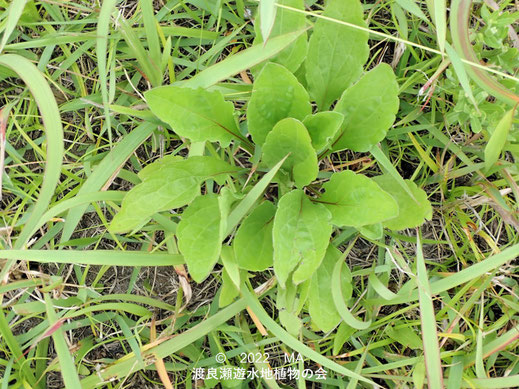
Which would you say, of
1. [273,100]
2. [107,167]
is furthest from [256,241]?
[107,167]

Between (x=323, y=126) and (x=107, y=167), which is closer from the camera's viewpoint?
(x=323, y=126)

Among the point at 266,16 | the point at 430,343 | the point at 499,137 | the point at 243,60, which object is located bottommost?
the point at 430,343

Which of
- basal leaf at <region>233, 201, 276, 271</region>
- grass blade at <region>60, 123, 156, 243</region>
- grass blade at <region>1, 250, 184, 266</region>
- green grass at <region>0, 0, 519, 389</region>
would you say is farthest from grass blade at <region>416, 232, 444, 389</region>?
grass blade at <region>60, 123, 156, 243</region>

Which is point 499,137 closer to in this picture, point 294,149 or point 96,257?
point 294,149

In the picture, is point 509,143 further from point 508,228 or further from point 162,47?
point 162,47

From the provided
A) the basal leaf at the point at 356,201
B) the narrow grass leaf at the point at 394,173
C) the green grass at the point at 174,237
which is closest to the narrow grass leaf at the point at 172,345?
the green grass at the point at 174,237

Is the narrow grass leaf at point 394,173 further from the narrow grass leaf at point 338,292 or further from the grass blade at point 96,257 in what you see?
the grass blade at point 96,257

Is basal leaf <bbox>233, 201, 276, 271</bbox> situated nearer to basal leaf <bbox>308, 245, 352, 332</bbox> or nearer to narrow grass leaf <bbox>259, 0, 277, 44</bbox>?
basal leaf <bbox>308, 245, 352, 332</bbox>

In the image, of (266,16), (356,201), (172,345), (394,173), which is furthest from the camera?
(172,345)
